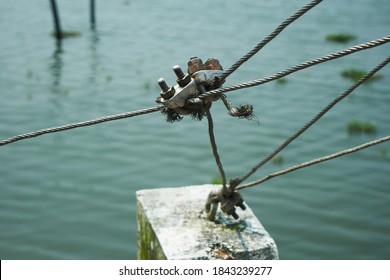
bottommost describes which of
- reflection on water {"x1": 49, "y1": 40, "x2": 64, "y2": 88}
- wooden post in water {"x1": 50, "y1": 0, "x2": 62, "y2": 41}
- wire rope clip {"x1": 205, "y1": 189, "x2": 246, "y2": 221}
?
wire rope clip {"x1": 205, "y1": 189, "x2": 246, "y2": 221}

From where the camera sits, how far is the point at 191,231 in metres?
Result: 2.64

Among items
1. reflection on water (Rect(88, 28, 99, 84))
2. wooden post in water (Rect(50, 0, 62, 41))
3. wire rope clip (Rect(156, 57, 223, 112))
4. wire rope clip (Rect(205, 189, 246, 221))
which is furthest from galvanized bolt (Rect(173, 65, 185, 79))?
wooden post in water (Rect(50, 0, 62, 41))

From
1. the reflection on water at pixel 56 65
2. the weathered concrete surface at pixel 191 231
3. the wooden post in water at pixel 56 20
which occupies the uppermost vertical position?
the wooden post in water at pixel 56 20

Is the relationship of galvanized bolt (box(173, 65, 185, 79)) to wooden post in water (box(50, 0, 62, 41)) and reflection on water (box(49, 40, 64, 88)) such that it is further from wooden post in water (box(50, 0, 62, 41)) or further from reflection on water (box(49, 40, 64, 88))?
wooden post in water (box(50, 0, 62, 41))

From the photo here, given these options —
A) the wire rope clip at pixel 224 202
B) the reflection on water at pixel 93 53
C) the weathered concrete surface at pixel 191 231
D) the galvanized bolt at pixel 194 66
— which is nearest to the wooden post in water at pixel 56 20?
the reflection on water at pixel 93 53

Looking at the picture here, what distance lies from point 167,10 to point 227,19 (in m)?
1.89

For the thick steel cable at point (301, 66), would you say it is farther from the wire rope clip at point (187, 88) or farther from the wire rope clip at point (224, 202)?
the wire rope clip at point (224, 202)

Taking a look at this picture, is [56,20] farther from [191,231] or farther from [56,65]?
[191,231]

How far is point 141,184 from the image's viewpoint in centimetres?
668

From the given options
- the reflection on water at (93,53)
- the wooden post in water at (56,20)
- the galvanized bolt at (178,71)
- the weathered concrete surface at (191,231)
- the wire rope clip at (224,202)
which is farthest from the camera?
the wooden post in water at (56,20)

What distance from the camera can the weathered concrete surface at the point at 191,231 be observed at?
98.6 inches

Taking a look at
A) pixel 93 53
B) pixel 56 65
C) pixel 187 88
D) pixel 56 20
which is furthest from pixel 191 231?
pixel 56 20

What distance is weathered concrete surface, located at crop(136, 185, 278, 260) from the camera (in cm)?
250
